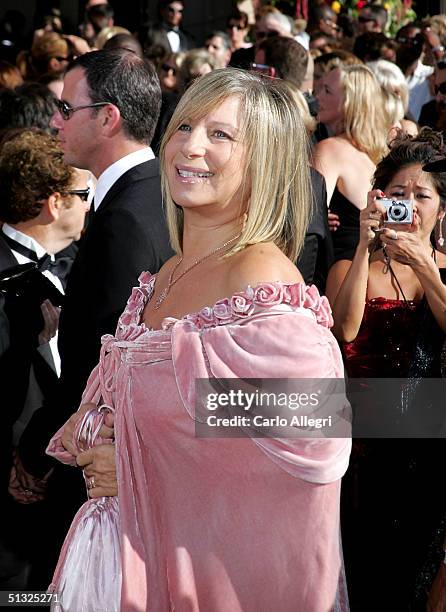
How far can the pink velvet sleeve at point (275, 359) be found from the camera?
84.5 inches

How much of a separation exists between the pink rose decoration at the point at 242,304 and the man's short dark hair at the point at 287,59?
421 cm

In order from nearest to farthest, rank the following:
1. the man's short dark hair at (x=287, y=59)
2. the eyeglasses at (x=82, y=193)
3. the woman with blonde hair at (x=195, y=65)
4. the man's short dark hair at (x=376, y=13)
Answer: the eyeglasses at (x=82, y=193) < the man's short dark hair at (x=287, y=59) < the woman with blonde hair at (x=195, y=65) < the man's short dark hair at (x=376, y=13)

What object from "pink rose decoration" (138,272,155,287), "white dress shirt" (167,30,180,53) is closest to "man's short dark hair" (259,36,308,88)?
"pink rose decoration" (138,272,155,287)

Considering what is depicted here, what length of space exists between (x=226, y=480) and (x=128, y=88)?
1846mm

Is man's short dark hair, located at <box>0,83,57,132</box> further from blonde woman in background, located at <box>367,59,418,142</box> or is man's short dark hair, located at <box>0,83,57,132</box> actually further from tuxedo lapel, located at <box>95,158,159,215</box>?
tuxedo lapel, located at <box>95,158,159,215</box>

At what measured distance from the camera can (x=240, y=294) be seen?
219 centimetres

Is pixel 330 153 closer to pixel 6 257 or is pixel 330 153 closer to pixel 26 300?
pixel 6 257

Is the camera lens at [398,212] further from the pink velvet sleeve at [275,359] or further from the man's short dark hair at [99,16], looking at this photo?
the man's short dark hair at [99,16]

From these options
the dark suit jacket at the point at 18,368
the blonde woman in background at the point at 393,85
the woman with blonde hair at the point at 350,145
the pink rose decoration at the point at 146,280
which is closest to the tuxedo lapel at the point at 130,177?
the dark suit jacket at the point at 18,368

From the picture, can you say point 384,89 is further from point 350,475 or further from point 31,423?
point 31,423

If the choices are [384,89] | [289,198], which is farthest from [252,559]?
[384,89]

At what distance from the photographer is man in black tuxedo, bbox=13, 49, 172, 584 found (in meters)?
3.04

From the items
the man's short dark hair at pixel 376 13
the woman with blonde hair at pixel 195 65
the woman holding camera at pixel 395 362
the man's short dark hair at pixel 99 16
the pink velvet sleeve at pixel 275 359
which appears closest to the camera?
the pink velvet sleeve at pixel 275 359

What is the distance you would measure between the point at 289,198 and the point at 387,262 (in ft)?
4.59
